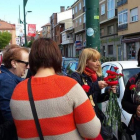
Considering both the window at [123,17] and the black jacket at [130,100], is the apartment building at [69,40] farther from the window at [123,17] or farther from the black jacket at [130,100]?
the black jacket at [130,100]

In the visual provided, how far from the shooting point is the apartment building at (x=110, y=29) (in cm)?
3447

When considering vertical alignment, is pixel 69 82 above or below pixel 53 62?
below

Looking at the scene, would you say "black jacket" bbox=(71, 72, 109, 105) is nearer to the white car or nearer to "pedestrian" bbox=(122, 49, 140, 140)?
"pedestrian" bbox=(122, 49, 140, 140)

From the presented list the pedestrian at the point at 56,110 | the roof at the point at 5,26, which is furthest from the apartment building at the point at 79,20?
the roof at the point at 5,26

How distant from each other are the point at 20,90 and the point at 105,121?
167cm

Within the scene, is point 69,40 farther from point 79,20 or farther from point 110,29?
point 110,29

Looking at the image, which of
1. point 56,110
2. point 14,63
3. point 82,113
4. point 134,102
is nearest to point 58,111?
point 56,110

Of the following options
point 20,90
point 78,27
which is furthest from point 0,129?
point 78,27

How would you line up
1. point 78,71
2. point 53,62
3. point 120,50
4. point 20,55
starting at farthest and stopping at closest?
point 120,50, point 78,71, point 20,55, point 53,62

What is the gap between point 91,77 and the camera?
3.09 m

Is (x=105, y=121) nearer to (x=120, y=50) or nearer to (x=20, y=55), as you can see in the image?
(x=20, y=55)

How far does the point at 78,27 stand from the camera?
50.8 m

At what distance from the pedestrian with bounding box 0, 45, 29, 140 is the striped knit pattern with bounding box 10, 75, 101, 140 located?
413mm

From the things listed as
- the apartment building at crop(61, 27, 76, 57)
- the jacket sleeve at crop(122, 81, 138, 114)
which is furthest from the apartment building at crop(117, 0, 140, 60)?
the jacket sleeve at crop(122, 81, 138, 114)
